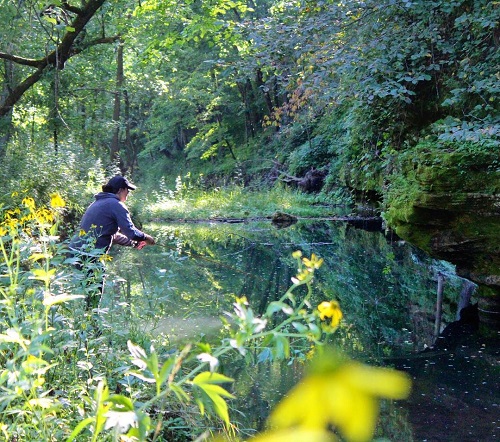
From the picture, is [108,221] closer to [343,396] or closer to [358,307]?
[358,307]

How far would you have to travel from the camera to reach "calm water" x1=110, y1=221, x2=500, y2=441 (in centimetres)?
471

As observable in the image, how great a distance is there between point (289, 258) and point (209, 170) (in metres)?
27.2

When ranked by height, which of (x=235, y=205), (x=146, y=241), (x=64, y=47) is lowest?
(x=235, y=205)

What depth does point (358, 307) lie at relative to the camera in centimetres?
845

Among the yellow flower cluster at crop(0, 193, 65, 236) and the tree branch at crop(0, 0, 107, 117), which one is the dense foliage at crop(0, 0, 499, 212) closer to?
the tree branch at crop(0, 0, 107, 117)

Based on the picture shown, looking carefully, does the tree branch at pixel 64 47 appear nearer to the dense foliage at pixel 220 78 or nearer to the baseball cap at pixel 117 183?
the dense foliage at pixel 220 78

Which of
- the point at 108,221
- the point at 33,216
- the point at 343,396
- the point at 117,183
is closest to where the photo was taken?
the point at 343,396

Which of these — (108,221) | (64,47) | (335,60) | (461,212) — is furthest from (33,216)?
(64,47)

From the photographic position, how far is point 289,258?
12742 millimetres

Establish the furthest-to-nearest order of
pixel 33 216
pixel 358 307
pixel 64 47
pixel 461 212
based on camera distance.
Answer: pixel 64 47
pixel 358 307
pixel 461 212
pixel 33 216

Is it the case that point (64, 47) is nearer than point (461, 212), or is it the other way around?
point (461, 212)

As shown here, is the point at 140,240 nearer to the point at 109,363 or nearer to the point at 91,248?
the point at 91,248

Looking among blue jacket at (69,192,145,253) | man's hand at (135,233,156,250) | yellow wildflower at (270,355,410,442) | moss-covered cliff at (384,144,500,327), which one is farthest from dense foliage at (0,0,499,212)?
yellow wildflower at (270,355,410,442)

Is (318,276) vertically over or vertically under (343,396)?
under
